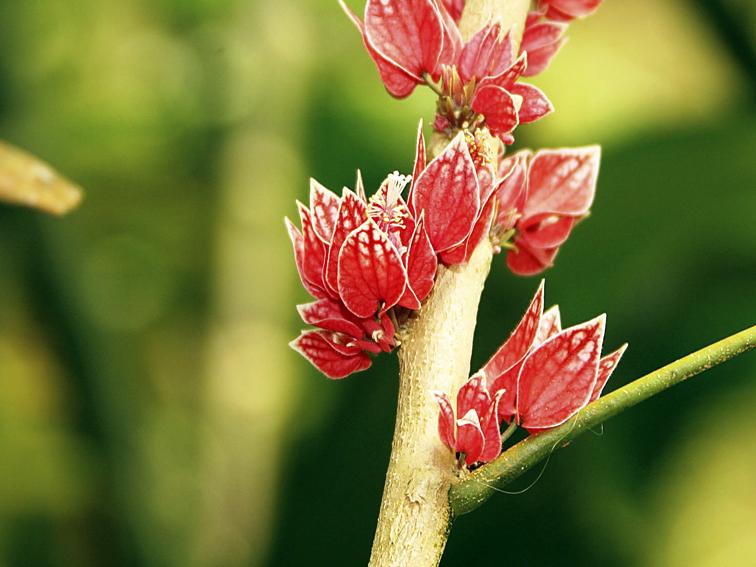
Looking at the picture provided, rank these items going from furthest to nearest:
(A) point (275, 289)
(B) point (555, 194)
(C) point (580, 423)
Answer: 1. (A) point (275, 289)
2. (B) point (555, 194)
3. (C) point (580, 423)

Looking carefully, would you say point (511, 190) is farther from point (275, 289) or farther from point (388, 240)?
point (275, 289)

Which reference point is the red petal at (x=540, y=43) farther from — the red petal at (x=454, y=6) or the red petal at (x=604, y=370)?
the red petal at (x=604, y=370)

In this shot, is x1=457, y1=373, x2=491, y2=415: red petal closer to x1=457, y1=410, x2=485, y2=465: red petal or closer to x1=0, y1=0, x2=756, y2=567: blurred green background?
x1=457, y1=410, x2=485, y2=465: red petal

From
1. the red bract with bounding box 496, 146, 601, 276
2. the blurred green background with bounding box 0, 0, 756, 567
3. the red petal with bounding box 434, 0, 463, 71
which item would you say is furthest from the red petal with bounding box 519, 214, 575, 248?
the blurred green background with bounding box 0, 0, 756, 567

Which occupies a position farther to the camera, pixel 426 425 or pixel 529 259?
pixel 529 259

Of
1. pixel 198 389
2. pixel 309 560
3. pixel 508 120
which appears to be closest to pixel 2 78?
pixel 198 389

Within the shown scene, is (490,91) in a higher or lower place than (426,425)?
higher

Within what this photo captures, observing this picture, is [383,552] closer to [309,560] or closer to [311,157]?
[309,560]

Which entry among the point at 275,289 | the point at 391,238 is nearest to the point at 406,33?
the point at 391,238
